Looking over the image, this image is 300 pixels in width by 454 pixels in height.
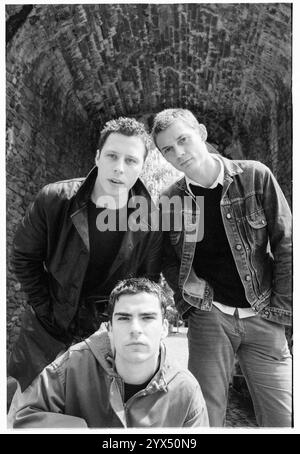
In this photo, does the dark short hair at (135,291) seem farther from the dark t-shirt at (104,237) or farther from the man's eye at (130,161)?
the man's eye at (130,161)

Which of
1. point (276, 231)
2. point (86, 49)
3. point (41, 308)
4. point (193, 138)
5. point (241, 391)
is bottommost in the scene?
point (241, 391)

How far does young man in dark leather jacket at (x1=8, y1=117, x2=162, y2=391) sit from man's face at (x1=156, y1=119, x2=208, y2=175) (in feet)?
0.42

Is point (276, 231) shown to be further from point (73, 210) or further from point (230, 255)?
point (73, 210)

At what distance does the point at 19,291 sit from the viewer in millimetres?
3055

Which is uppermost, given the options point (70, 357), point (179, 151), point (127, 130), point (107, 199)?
point (127, 130)

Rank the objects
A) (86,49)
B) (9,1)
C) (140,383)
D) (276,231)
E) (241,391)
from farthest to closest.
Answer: (241,391)
(86,49)
(9,1)
(276,231)
(140,383)

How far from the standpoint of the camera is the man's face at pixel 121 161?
8.44 ft

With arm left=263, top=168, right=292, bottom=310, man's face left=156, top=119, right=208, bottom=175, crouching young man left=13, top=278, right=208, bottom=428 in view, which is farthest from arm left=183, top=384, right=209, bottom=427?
man's face left=156, top=119, right=208, bottom=175

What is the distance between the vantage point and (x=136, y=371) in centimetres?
230

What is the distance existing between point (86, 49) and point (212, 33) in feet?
2.81

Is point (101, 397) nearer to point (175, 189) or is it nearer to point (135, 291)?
point (135, 291)

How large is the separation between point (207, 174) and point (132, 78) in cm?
112

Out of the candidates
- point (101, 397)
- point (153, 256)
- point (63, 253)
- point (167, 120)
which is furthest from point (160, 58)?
point (101, 397)

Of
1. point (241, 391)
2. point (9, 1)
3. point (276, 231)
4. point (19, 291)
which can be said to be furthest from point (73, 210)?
point (241, 391)
